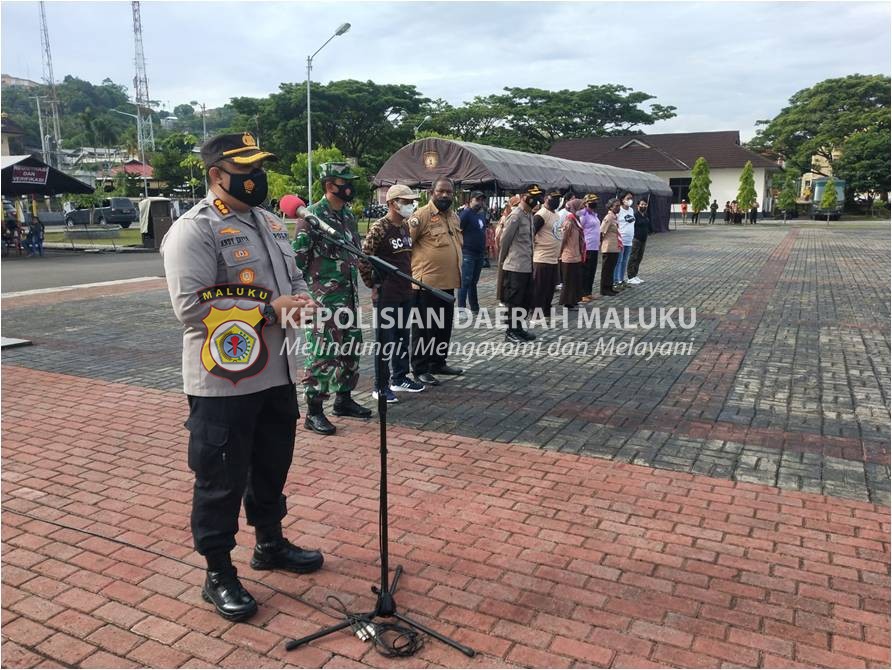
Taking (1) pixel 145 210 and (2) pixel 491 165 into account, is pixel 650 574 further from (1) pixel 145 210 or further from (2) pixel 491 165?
(1) pixel 145 210

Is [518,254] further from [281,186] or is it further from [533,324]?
[281,186]

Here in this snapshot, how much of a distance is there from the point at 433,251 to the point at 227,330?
12.7 ft

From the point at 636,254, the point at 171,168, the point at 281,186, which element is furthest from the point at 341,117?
the point at 636,254

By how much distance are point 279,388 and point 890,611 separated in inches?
113

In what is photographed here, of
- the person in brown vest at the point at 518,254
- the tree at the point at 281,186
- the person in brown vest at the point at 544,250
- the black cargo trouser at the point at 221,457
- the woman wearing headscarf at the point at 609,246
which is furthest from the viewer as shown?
the tree at the point at 281,186

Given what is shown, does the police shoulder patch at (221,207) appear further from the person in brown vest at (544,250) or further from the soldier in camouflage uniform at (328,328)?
the person in brown vest at (544,250)

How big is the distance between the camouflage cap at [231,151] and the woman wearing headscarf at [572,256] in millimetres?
7853

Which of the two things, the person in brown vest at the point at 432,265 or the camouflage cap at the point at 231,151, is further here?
the person in brown vest at the point at 432,265

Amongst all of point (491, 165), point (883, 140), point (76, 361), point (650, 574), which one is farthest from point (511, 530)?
point (883, 140)

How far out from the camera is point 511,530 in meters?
3.67

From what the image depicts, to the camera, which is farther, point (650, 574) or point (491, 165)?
point (491, 165)

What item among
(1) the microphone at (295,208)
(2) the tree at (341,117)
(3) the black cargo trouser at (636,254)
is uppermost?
(2) the tree at (341,117)

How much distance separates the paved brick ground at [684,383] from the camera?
15.8 ft

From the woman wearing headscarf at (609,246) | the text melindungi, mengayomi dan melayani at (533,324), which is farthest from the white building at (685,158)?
the text melindungi, mengayomi dan melayani at (533,324)
